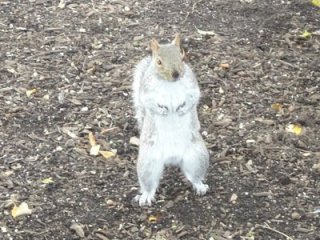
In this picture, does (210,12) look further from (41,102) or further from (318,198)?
(318,198)

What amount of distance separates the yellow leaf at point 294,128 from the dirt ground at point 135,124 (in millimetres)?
11

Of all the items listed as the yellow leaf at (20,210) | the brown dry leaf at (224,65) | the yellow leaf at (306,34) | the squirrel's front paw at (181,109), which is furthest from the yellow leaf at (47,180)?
the yellow leaf at (306,34)

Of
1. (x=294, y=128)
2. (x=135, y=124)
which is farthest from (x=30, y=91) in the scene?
(x=294, y=128)

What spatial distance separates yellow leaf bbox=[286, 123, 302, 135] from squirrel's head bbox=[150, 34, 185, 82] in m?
1.33

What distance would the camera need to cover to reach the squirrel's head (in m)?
4.09

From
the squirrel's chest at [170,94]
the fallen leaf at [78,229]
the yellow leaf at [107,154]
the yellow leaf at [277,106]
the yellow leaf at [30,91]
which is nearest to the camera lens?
the squirrel's chest at [170,94]

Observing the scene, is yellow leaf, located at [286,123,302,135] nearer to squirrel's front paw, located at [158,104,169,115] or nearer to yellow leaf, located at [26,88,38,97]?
squirrel's front paw, located at [158,104,169,115]

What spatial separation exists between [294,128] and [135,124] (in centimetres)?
116

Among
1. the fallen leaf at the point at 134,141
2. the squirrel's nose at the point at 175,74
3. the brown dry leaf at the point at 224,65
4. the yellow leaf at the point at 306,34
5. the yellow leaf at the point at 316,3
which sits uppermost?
the squirrel's nose at the point at 175,74

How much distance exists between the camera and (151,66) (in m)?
4.28

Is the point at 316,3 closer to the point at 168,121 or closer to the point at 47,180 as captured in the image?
the point at 168,121

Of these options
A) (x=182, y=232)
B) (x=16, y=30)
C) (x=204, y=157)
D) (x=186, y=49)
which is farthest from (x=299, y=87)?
(x=16, y=30)

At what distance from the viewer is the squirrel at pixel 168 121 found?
416 centimetres

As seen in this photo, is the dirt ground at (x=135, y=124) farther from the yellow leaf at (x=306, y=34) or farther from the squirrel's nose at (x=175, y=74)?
the squirrel's nose at (x=175, y=74)
